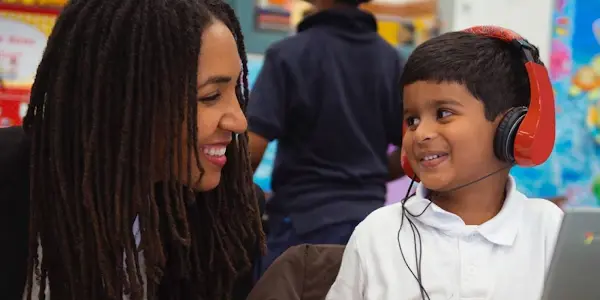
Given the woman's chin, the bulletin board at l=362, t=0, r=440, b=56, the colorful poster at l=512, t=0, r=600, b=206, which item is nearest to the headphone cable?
the woman's chin

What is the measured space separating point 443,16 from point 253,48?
86cm

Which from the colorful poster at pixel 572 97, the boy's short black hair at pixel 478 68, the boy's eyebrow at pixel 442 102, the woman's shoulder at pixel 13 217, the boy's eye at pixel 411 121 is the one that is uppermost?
the boy's short black hair at pixel 478 68

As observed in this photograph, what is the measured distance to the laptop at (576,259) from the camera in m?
0.71

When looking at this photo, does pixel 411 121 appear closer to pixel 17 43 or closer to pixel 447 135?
pixel 447 135

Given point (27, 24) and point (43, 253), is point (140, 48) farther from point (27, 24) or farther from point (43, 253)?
point (27, 24)

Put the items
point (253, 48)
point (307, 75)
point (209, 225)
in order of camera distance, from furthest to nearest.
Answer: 1. point (253, 48)
2. point (307, 75)
3. point (209, 225)

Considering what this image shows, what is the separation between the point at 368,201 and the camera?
1655 millimetres

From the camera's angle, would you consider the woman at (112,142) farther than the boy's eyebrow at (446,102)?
No

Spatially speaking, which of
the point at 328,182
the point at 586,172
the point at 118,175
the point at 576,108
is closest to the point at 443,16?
the point at 576,108

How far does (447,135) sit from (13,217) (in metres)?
0.64

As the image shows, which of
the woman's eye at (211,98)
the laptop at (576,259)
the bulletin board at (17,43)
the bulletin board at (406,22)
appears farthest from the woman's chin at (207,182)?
the bulletin board at (406,22)

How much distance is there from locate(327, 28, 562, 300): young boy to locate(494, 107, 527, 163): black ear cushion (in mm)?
19

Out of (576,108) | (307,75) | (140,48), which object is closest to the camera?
(140,48)

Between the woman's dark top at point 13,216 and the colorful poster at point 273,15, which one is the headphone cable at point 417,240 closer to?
the woman's dark top at point 13,216
